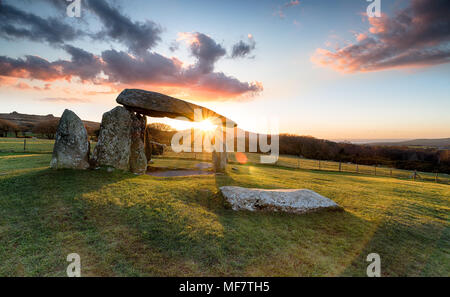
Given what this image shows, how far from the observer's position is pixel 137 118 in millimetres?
10883

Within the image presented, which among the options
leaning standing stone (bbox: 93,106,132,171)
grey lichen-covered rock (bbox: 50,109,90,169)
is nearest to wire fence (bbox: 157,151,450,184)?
leaning standing stone (bbox: 93,106,132,171)

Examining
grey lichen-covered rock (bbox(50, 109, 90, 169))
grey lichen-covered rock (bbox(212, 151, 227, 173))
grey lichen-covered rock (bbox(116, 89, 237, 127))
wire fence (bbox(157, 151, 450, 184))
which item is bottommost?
wire fence (bbox(157, 151, 450, 184))

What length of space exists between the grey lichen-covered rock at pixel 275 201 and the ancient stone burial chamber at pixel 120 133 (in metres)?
6.10

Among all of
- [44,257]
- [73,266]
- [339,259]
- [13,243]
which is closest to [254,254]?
[339,259]

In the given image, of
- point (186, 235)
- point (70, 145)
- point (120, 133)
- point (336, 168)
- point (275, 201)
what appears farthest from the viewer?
point (336, 168)

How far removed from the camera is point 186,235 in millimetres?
4430

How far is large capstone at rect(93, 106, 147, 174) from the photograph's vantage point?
9.25 metres

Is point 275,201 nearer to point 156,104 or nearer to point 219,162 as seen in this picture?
point 219,162

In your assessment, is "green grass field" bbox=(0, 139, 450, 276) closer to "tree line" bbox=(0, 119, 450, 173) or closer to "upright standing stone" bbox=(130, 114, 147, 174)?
"upright standing stone" bbox=(130, 114, 147, 174)

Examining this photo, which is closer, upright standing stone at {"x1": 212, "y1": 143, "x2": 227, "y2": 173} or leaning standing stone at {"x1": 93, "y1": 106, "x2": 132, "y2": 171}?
leaning standing stone at {"x1": 93, "y1": 106, "x2": 132, "y2": 171}

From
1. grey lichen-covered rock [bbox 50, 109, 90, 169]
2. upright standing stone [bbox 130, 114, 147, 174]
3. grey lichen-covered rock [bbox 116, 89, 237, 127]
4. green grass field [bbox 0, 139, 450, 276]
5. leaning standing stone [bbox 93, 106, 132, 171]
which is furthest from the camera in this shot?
upright standing stone [bbox 130, 114, 147, 174]

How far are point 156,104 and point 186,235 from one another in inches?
318

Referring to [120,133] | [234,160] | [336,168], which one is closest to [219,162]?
[120,133]

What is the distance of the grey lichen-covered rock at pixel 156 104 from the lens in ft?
33.4
